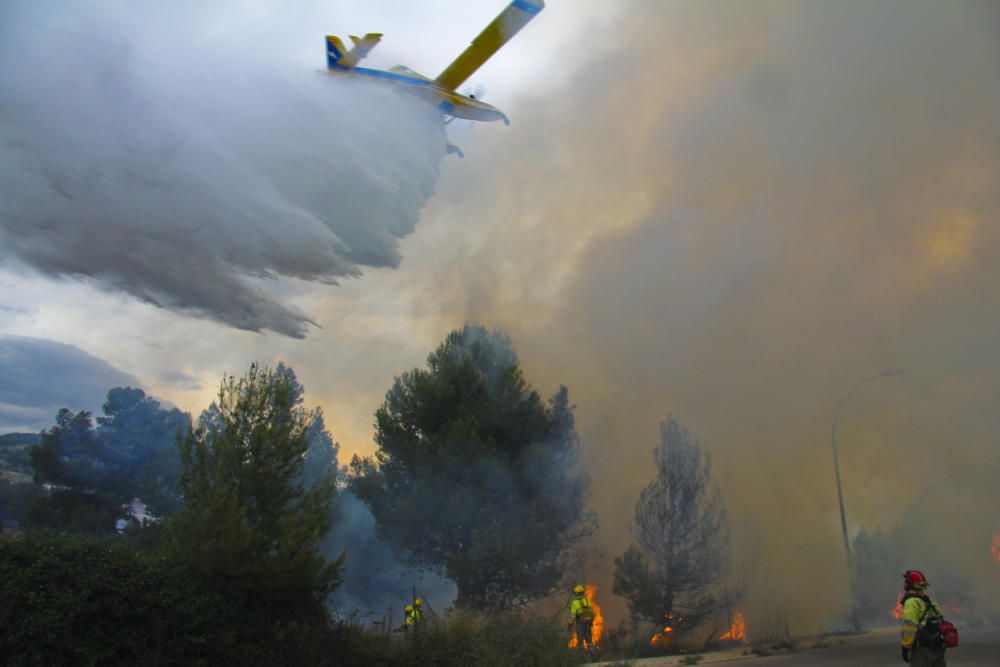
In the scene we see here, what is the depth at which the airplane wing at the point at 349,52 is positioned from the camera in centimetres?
1443

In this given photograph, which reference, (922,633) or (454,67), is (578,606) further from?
(454,67)

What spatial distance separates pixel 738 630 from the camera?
19.4 meters

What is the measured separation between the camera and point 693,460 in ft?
67.1

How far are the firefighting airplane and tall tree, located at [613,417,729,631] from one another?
35.6 feet

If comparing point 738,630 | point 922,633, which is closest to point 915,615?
point 922,633

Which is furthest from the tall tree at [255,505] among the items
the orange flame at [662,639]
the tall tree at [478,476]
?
the orange flame at [662,639]

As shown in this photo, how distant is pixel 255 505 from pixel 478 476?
33.9ft

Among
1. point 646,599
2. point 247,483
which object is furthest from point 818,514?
point 247,483

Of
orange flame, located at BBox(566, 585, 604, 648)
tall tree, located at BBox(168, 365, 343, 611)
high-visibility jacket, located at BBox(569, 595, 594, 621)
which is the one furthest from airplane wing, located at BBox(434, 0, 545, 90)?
orange flame, located at BBox(566, 585, 604, 648)

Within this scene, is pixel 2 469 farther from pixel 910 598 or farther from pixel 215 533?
pixel 910 598

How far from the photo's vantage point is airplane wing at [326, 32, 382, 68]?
568 inches

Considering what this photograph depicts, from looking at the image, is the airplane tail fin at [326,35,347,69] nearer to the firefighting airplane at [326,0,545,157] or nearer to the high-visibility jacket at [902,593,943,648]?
the firefighting airplane at [326,0,545,157]

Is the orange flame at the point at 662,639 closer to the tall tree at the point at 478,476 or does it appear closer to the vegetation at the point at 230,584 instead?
the tall tree at the point at 478,476

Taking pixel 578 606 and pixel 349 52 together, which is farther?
pixel 349 52
